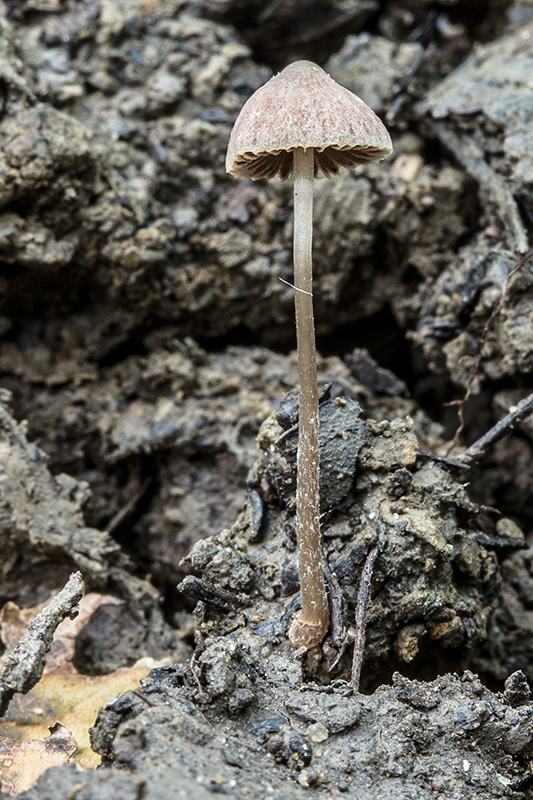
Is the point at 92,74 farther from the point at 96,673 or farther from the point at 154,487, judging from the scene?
the point at 96,673

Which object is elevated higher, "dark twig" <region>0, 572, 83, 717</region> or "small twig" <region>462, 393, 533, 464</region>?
"small twig" <region>462, 393, 533, 464</region>

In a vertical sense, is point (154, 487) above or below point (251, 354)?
below

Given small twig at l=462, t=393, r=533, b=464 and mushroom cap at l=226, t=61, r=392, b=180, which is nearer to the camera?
mushroom cap at l=226, t=61, r=392, b=180

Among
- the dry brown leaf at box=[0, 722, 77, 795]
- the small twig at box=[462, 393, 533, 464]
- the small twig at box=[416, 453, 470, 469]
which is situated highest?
→ the small twig at box=[462, 393, 533, 464]

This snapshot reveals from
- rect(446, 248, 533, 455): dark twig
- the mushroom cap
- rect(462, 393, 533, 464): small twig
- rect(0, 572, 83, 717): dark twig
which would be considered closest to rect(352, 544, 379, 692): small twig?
rect(462, 393, 533, 464): small twig

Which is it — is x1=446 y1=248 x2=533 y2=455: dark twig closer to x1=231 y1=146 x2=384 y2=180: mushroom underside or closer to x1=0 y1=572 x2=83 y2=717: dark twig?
x1=231 y1=146 x2=384 y2=180: mushroom underside

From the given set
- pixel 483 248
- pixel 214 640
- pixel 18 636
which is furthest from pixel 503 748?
pixel 483 248
